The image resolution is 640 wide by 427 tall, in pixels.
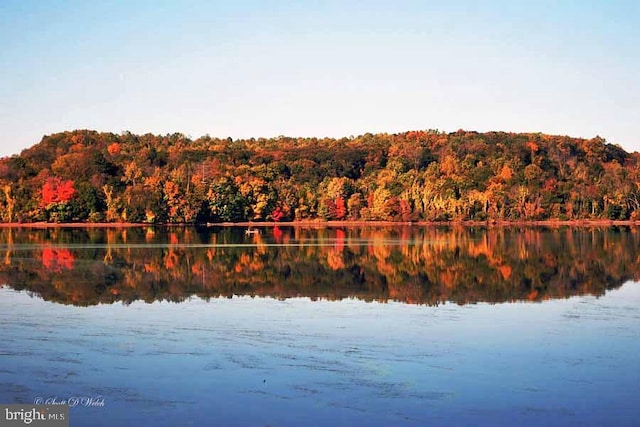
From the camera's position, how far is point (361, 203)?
318 feet

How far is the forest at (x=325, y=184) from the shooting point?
87000 millimetres

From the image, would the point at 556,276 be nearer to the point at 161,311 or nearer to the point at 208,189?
the point at 161,311

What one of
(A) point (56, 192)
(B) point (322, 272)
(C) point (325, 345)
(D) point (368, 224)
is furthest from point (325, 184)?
(C) point (325, 345)

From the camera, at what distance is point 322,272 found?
28.5 meters

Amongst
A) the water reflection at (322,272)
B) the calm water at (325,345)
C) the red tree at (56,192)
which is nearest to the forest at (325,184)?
the red tree at (56,192)

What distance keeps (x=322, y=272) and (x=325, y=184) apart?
237 feet

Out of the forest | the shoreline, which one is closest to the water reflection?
the shoreline

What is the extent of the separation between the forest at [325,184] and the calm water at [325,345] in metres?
59.6

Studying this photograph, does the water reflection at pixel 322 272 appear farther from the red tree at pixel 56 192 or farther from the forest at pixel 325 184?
the forest at pixel 325 184

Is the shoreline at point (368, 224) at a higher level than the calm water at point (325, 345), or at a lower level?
lower

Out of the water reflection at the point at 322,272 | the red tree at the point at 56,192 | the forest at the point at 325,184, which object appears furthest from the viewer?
the forest at the point at 325,184

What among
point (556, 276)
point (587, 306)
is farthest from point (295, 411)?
point (556, 276)

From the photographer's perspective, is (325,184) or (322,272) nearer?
(322,272)

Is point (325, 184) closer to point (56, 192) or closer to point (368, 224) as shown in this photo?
point (368, 224)
